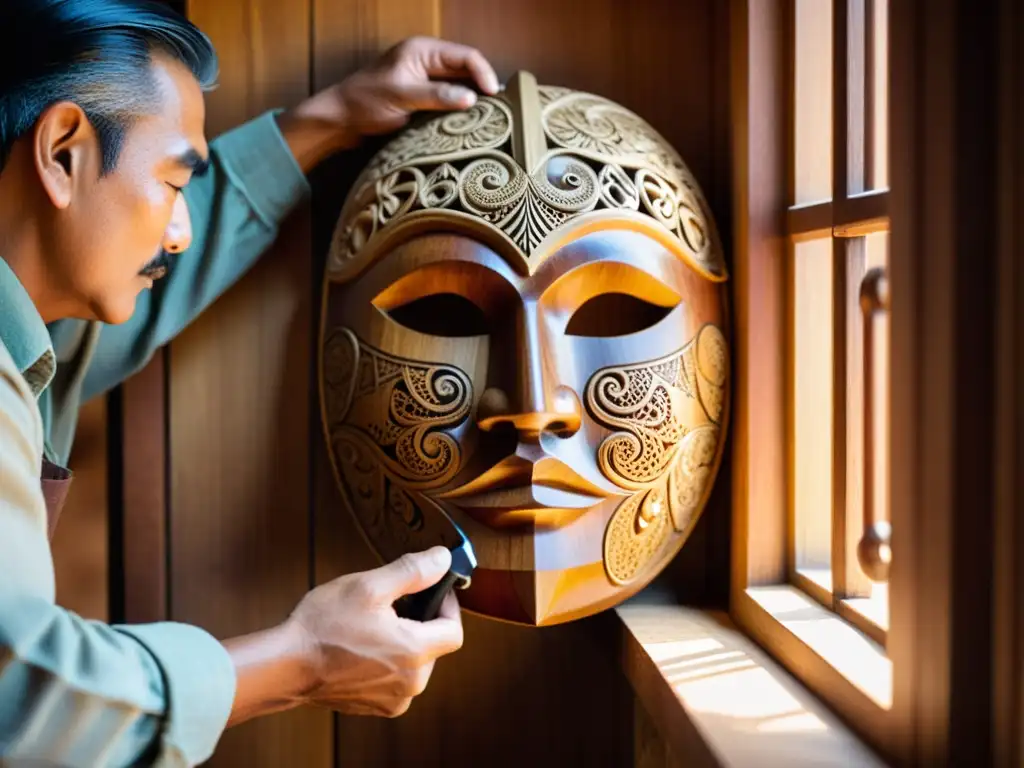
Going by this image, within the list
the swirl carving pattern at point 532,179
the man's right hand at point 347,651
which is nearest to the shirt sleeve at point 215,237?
the swirl carving pattern at point 532,179

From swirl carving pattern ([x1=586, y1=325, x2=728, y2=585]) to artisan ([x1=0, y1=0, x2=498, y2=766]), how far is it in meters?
0.22

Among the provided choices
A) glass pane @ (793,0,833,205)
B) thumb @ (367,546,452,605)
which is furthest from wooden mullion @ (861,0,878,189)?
thumb @ (367,546,452,605)

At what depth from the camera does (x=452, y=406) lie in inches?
38.6

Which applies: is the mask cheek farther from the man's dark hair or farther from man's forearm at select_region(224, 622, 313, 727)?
the man's dark hair

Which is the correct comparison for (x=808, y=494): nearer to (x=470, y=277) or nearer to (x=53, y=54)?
(x=470, y=277)

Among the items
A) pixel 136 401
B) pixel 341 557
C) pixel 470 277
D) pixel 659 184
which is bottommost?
pixel 341 557

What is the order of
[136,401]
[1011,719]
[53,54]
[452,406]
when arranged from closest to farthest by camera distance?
[1011,719] → [53,54] → [452,406] → [136,401]

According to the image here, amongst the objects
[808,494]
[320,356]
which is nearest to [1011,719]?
[808,494]

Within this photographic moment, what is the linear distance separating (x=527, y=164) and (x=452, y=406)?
0.28m

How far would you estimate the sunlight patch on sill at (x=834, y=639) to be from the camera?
79 cm

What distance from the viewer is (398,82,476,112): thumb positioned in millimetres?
1096

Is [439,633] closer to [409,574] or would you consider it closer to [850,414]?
[409,574]

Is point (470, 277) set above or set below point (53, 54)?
below

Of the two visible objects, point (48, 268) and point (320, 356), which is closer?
point (48, 268)
